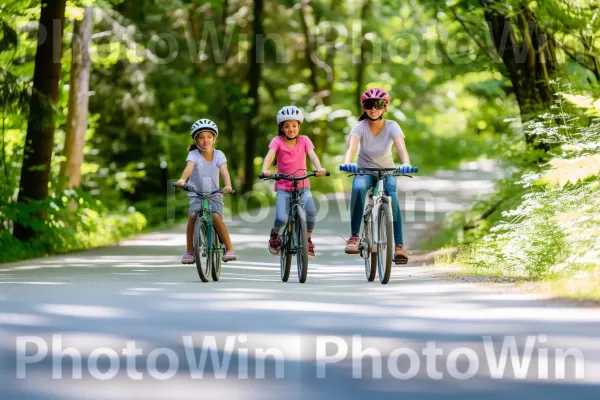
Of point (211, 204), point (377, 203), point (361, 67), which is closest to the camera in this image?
point (377, 203)

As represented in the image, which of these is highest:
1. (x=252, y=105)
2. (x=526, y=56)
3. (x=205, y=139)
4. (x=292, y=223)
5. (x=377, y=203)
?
(x=252, y=105)

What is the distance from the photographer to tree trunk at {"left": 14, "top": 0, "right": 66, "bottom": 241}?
21500mm

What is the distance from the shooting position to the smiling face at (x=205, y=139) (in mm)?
14812

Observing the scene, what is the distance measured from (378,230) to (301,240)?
2.99ft

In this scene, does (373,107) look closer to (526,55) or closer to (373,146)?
(373,146)

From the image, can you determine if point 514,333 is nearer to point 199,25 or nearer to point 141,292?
point 141,292

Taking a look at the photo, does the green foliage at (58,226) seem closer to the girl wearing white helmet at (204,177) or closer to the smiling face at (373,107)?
the girl wearing white helmet at (204,177)

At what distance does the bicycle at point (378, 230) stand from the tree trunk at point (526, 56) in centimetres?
653

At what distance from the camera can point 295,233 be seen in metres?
14.4

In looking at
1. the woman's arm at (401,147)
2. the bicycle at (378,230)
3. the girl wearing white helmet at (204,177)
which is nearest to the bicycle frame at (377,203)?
the bicycle at (378,230)

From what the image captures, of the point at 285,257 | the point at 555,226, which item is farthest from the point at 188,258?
the point at 555,226

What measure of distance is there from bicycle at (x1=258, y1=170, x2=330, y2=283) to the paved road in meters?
0.26

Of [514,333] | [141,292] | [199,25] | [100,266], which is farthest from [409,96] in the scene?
[514,333]

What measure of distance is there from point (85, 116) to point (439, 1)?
8410 mm
